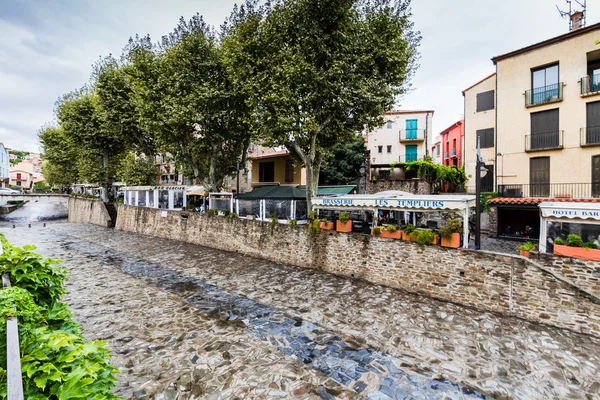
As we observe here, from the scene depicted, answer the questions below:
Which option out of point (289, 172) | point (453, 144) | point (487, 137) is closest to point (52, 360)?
point (487, 137)

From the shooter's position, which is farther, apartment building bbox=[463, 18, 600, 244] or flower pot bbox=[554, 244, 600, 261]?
apartment building bbox=[463, 18, 600, 244]

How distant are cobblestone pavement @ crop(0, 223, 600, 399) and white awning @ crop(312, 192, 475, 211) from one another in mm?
3309

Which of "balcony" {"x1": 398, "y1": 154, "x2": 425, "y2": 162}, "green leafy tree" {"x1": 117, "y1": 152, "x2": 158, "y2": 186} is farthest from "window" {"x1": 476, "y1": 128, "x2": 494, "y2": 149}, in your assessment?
"green leafy tree" {"x1": 117, "y1": 152, "x2": 158, "y2": 186}

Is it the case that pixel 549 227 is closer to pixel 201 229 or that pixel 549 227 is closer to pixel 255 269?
pixel 255 269

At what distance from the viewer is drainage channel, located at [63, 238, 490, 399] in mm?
5293

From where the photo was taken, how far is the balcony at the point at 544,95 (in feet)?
51.5

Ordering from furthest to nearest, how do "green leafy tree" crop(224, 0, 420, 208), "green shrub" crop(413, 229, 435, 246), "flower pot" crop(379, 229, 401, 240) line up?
"green leafy tree" crop(224, 0, 420, 208) → "flower pot" crop(379, 229, 401, 240) → "green shrub" crop(413, 229, 435, 246)

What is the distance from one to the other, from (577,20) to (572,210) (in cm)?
1725

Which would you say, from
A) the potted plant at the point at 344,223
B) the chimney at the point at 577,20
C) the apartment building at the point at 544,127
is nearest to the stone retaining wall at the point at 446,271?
the potted plant at the point at 344,223

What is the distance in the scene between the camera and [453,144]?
1220 inches

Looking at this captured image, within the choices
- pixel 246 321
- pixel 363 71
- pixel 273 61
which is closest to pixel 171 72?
pixel 273 61

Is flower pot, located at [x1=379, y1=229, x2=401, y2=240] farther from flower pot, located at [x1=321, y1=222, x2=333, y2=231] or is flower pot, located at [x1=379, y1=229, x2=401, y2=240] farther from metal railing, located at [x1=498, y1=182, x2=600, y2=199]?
metal railing, located at [x1=498, y1=182, x2=600, y2=199]

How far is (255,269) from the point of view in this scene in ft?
44.0

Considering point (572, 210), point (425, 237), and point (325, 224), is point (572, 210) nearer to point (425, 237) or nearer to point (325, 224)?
point (425, 237)
